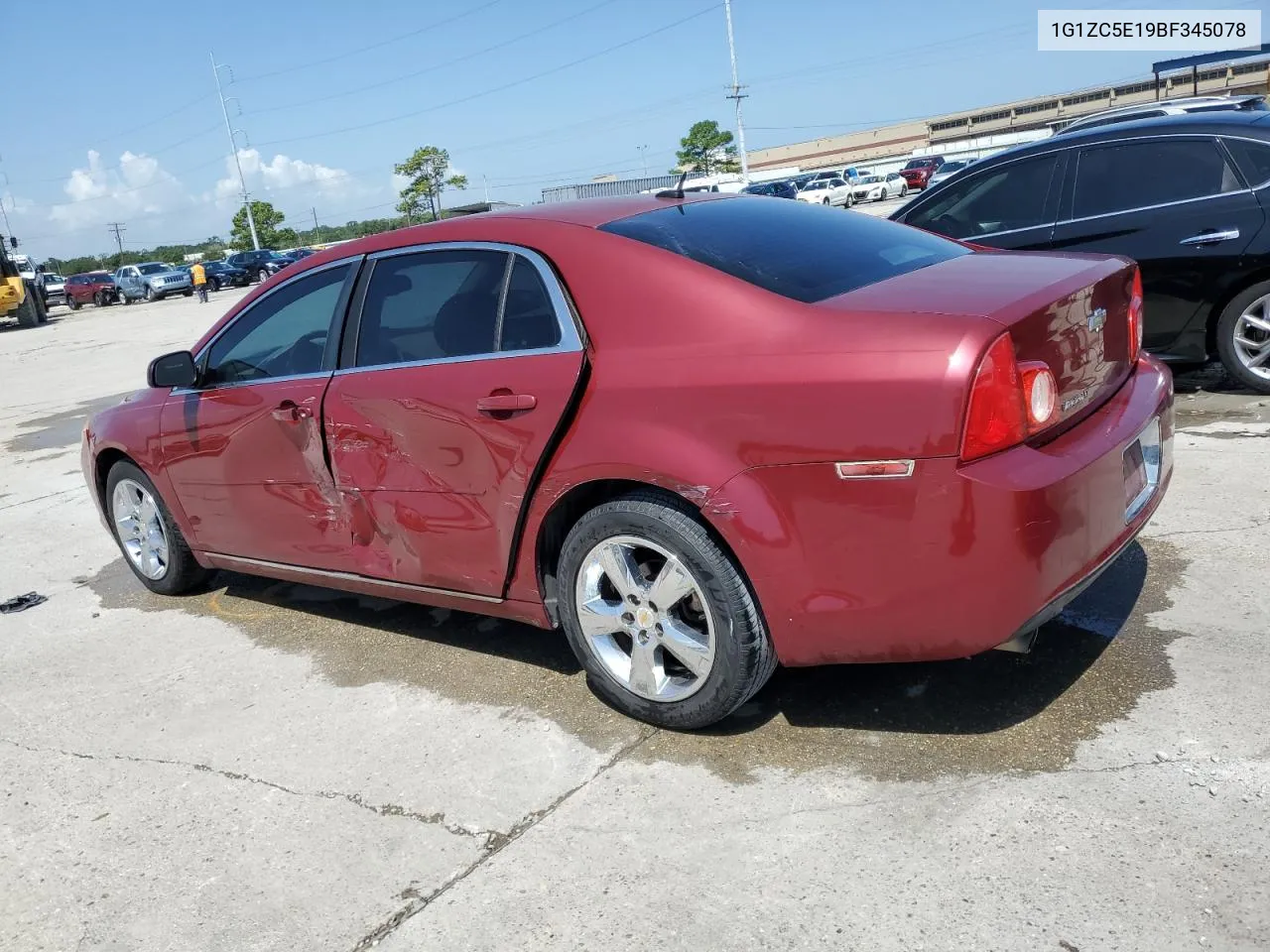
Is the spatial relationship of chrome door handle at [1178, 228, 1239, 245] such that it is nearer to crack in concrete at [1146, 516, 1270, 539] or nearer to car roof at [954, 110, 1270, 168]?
car roof at [954, 110, 1270, 168]

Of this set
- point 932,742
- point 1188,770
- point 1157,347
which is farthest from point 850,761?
point 1157,347

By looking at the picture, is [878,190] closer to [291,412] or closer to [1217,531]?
[1217,531]

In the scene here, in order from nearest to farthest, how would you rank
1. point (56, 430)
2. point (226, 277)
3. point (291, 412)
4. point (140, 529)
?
point (291, 412)
point (140, 529)
point (56, 430)
point (226, 277)

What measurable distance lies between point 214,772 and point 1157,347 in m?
5.63

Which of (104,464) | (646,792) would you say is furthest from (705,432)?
(104,464)

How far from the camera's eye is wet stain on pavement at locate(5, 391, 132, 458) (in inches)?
403

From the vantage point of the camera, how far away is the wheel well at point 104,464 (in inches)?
203

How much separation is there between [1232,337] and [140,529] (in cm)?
608

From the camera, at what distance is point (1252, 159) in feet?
19.3

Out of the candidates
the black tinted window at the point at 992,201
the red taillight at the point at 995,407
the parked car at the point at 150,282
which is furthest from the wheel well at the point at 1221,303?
the parked car at the point at 150,282

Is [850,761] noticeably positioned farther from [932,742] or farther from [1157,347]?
[1157,347]

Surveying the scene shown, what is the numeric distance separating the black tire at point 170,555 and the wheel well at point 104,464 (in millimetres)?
26

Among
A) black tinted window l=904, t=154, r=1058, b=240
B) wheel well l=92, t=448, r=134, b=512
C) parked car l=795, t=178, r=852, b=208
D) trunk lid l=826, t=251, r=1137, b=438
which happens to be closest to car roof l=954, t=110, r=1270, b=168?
black tinted window l=904, t=154, r=1058, b=240

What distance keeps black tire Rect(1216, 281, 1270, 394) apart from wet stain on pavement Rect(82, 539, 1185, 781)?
2.46 metres
